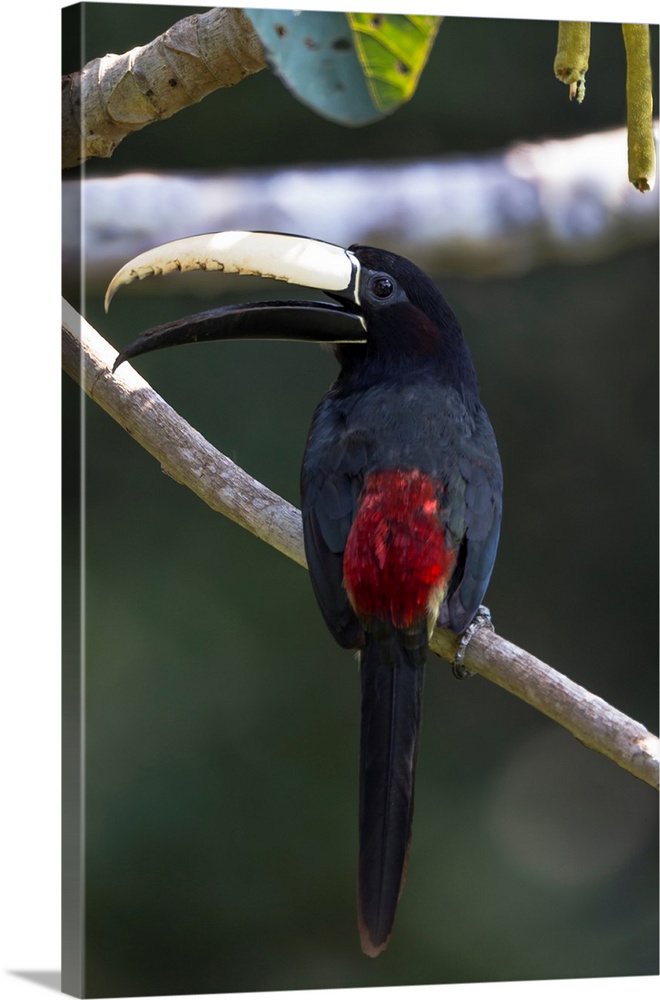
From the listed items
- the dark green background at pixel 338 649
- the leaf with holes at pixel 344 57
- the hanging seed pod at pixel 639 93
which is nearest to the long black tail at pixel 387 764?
the dark green background at pixel 338 649

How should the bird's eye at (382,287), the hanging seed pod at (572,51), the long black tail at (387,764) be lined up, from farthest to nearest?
the bird's eye at (382,287) → the hanging seed pod at (572,51) → the long black tail at (387,764)

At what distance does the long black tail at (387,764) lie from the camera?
3.04 m

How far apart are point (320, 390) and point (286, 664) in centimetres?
67

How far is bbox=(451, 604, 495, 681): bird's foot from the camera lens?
3217mm

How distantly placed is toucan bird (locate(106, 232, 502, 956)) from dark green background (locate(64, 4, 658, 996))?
134mm

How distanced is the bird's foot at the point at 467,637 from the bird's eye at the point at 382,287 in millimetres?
760

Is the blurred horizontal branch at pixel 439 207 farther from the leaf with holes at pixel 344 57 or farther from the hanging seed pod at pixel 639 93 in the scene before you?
the leaf with holes at pixel 344 57

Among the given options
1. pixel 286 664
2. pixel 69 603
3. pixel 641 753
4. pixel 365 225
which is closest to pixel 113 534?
pixel 69 603

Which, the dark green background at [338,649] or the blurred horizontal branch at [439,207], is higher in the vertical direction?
the blurred horizontal branch at [439,207]

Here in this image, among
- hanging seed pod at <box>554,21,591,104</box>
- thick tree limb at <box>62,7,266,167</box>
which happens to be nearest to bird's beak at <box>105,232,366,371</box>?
thick tree limb at <box>62,7,266,167</box>

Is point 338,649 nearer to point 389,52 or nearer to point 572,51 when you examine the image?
point 389,52

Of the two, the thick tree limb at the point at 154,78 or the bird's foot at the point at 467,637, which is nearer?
the thick tree limb at the point at 154,78

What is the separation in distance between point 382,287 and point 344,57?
0.57 m

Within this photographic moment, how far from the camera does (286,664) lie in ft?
11.2
